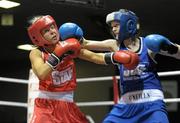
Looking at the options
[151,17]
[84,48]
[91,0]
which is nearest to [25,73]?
[151,17]

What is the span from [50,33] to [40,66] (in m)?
0.25

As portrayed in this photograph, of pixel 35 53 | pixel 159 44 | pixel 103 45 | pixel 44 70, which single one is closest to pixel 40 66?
pixel 44 70

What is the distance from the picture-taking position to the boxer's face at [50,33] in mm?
2605

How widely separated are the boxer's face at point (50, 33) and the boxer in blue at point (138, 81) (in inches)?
13.3

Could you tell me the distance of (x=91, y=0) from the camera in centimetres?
532

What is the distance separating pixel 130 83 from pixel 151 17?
187 inches

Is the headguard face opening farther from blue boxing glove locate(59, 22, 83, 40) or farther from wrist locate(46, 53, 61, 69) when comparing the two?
wrist locate(46, 53, 61, 69)

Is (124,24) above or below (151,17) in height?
above

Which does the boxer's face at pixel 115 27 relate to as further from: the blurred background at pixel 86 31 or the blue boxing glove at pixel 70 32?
the blurred background at pixel 86 31

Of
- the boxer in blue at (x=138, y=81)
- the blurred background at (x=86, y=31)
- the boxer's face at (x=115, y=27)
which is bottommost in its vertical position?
the blurred background at (x=86, y=31)

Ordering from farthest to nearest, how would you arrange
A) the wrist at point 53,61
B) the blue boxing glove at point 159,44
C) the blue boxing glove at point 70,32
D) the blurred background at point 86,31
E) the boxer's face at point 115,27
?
the blurred background at point 86,31 → the blue boxing glove at point 70,32 → the boxer's face at point 115,27 → the wrist at point 53,61 → the blue boxing glove at point 159,44

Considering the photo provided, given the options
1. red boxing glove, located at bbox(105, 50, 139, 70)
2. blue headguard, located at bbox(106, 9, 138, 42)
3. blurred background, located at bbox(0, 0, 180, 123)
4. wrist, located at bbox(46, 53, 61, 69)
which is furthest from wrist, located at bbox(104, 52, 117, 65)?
blurred background, located at bbox(0, 0, 180, 123)

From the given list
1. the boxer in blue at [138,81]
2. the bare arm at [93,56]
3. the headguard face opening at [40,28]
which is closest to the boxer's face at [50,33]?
the headguard face opening at [40,28]

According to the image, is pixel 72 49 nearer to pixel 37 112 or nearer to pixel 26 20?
pixel 37 112
